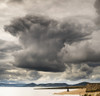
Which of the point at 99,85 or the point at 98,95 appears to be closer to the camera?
the point at 98,95

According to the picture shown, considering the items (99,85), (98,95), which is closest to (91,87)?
(99,85)

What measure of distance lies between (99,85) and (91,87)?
2.61 m

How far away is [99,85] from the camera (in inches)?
2574

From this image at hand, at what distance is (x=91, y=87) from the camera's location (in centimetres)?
6600

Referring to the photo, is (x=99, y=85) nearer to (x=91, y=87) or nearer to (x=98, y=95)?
(x=91, y=87)

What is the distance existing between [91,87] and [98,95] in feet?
66.6

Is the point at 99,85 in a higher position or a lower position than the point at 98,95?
higher

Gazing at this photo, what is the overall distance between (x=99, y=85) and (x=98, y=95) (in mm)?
20058

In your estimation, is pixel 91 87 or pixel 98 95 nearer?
pixel 98 95
